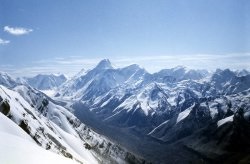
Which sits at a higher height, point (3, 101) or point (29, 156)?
point (29, 156)

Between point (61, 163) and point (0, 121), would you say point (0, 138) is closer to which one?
point (61, 163)

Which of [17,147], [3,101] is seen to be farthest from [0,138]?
[3,101]

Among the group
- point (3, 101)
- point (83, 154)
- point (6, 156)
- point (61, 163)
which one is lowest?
point (83, 154)

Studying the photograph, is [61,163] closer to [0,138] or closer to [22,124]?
[0,138]

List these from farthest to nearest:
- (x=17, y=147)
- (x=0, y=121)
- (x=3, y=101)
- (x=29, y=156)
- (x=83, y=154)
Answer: (x=83, y=154) < (x=3, y=101) < (x=0, y=121) < (x=17, y=147) < (x=29, y=156)

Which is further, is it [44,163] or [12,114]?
[12,114]

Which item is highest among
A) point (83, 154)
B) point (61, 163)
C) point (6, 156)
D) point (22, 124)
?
point (6, 156)

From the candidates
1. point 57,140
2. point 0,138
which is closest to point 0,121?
point 0,138

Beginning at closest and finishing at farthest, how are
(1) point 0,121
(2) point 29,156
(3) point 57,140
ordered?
(2) point 29,156
(1) point 0,121
(3) point 57,140

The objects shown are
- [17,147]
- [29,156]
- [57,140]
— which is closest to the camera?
[29,156]
